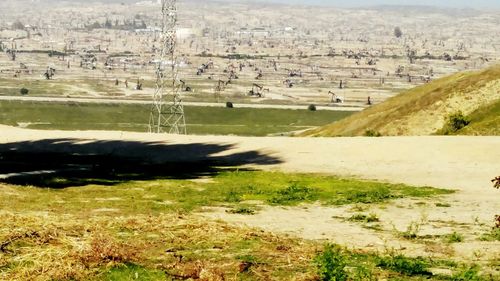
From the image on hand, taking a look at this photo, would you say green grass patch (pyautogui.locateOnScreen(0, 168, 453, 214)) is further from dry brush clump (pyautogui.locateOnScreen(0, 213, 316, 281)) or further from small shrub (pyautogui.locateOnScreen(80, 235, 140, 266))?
small shrub (pyautogui.locateOnScreen(80, 235, 140, 266))

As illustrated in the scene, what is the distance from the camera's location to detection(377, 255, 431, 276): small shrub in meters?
17.5

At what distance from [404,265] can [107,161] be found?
4004 cm

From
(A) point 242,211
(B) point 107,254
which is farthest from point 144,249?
(A) point 242,211

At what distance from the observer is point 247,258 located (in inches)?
733

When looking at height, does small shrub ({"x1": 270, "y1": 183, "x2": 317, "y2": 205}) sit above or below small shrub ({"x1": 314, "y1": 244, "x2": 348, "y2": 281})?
below

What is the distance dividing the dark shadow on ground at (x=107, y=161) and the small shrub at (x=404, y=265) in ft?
77.7

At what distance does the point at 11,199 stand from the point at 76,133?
44.9 metres

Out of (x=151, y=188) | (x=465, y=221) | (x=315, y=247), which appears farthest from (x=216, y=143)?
(x=315, y=247)

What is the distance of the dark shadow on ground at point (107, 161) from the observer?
1688 inches

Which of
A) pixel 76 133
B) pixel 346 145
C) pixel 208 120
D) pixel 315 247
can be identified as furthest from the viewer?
pixel 208 120

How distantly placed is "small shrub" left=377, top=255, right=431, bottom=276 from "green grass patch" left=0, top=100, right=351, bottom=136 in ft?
409

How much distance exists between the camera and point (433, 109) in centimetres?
8681

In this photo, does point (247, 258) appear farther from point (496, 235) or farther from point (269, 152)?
point (269, 152)

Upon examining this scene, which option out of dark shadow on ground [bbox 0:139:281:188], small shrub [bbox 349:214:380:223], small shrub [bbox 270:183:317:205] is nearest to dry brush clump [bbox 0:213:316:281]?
small shrub [bbox 349:214:380:223]
